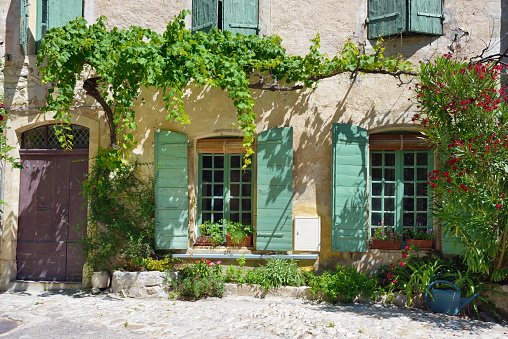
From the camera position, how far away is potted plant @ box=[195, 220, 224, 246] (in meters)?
6.35

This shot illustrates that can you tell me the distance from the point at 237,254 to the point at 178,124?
6.61 ft

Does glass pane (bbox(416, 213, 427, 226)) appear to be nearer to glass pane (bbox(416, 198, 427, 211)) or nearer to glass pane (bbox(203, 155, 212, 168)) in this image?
glass pane (bbox(416, 198, 427, 211))

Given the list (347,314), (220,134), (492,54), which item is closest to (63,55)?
(220,134)

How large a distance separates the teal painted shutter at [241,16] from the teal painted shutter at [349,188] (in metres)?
1.84

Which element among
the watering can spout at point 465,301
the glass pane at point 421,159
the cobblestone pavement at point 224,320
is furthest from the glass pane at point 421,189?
the cobblestone pavement at point 224,320

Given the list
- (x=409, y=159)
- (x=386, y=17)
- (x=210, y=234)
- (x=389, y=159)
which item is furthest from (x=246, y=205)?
(x=386, y=17)

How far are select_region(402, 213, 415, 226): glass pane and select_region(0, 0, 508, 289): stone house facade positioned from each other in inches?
0.6

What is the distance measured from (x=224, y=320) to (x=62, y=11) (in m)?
4.91

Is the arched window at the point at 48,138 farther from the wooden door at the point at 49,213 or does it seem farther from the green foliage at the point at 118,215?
the green foliage at the point at 118,215

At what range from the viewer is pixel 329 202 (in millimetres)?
6301

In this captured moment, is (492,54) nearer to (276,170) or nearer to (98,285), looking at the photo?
(276,170)

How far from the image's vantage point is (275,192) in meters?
6.19

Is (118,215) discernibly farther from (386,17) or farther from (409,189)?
(386,17)

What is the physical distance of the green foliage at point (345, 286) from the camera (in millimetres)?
5648
